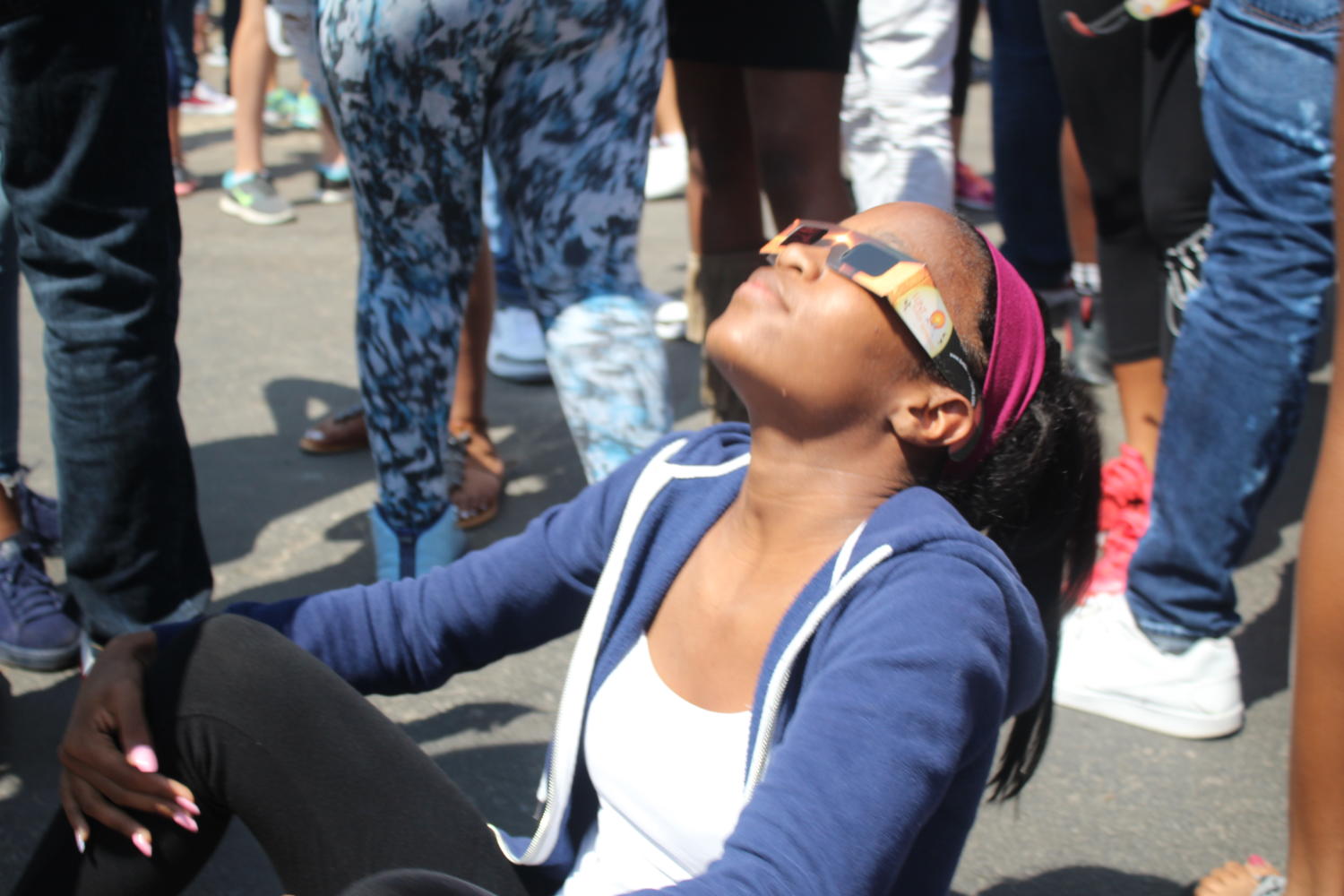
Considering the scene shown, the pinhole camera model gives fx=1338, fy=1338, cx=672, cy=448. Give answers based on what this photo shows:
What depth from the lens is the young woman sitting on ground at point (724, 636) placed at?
128cm

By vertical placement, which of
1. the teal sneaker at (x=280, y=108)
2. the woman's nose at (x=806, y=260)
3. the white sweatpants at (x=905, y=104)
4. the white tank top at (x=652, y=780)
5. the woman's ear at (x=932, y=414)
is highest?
the woman's nose at (x=806, y=260)

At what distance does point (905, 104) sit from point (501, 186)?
148 cm

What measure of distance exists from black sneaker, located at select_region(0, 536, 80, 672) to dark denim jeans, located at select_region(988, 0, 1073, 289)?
298 cm

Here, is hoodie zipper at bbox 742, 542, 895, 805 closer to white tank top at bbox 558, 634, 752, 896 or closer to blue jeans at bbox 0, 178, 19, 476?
white tank top at bbox 558, 634, 752, 896

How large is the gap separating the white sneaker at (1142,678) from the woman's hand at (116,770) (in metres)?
1.48

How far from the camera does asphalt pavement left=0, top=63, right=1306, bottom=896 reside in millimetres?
2029

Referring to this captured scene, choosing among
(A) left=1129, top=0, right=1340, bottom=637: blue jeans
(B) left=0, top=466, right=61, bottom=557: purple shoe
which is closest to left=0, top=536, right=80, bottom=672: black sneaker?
(B) left=0, top=466, right=61, bottom=557: purple shoe

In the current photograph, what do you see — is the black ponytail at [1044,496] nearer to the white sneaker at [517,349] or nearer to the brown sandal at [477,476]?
the brown sandal at [477,476]

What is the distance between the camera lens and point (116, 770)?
1.33m

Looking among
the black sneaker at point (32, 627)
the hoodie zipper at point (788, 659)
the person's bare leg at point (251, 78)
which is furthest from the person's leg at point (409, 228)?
the person's bare leg at point (251, 78)

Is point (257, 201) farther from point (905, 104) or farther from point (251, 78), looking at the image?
point (905, 104)

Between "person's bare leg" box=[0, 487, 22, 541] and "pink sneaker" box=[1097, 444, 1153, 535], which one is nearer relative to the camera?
"person's bare leg" box=[0, 487, 22, 541]

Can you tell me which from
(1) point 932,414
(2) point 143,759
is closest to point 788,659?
(1) point 932,414

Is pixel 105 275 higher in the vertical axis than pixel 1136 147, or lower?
higher
